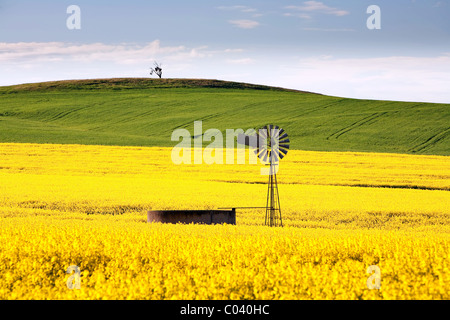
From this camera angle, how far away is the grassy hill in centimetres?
4922

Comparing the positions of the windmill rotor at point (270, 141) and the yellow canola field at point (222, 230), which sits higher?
the windmill rotor at point (270, 141)

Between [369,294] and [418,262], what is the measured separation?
252cm

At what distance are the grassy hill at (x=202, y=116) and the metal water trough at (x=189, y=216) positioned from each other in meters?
29.8

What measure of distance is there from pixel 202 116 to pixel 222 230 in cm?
5094

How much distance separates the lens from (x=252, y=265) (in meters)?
8.86

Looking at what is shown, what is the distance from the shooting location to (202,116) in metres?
62.9

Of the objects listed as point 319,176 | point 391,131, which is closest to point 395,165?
point 319,176

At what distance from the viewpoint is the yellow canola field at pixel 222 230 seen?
24.4 feet

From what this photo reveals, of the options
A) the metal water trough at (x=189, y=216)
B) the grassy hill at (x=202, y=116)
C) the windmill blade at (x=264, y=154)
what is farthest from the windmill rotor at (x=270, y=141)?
the grassy hill at (x=202, y=116)

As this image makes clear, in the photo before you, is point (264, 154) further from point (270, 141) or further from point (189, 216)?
point (189, 216)

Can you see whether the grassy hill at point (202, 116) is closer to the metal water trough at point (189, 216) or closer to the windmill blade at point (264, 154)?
the windmill blade at point (264, 154)

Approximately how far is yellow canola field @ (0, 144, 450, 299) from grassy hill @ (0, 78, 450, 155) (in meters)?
8.80

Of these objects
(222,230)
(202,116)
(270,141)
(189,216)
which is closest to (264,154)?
(270,141)
